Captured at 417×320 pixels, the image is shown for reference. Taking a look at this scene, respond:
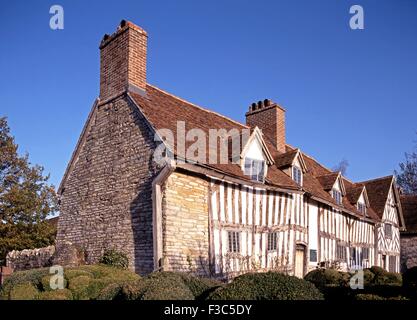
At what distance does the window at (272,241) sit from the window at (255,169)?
1.88m

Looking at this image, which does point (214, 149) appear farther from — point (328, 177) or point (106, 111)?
Result: point (328, 177)

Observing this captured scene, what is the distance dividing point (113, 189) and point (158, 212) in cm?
247

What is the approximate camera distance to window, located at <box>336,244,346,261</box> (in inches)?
784

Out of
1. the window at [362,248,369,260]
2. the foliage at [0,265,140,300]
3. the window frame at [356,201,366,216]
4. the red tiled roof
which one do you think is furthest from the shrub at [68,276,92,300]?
the window at [362,248,369,260]

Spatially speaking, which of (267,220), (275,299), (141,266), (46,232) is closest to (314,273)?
(267,220)

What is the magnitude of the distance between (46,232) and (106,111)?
8.77m

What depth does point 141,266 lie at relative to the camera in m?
12.0

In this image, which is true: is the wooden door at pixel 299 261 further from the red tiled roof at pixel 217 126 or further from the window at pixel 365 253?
the window at pixel 365 253

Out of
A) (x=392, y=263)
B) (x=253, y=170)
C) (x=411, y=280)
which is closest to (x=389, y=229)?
(x=392, y=263)

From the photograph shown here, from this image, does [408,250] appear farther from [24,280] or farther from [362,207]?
[24,280]

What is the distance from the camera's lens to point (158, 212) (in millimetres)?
11555

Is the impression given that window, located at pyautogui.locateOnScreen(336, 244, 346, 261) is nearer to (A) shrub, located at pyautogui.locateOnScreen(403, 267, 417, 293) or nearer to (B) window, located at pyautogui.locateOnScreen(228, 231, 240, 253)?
(B) window, located at pyautogui.locateOnScreen(228, 231, 240, 253)
